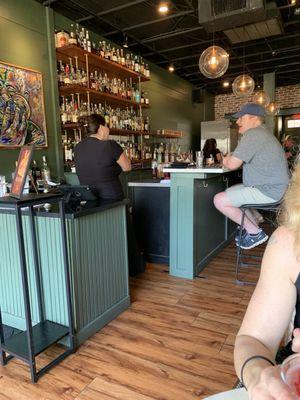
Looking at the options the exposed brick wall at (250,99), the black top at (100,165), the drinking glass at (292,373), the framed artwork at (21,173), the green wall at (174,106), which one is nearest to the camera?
the drinking glass at (292,373)

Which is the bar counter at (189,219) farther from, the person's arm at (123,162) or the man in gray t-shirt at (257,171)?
the person's arm at (123,162)

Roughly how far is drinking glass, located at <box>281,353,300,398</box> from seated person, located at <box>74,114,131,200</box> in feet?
7.12

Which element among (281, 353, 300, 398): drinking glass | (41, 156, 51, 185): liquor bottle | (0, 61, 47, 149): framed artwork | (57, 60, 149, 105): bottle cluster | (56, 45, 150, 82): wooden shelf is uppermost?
(56, 45, 150, 82): wooden shelf

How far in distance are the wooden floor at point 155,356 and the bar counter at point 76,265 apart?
0.66 feet

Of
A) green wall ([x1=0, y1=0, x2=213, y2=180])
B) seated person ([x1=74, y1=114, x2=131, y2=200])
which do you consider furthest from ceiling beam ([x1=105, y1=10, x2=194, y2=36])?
seated person ([x1=74, y1=114, x2=131, y2=200])

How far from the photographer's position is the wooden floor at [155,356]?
164 centimetres

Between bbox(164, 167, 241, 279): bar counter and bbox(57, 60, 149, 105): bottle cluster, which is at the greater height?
bbox(57, 60, 149, 105): bottle cluster

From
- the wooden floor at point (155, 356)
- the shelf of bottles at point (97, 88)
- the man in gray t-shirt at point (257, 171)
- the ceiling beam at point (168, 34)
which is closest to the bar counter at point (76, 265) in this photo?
the wooden floor at point (155, 356)

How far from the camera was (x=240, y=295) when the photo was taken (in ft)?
8.97

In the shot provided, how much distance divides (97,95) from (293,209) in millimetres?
3894

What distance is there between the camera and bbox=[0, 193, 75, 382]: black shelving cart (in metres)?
1.61

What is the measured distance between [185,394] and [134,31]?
4.91 m

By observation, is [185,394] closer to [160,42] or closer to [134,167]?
[134,167]

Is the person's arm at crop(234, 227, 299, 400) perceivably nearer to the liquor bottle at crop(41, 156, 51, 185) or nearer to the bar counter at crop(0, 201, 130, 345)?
the bar counter at crop(0, 201, 130, 345)
